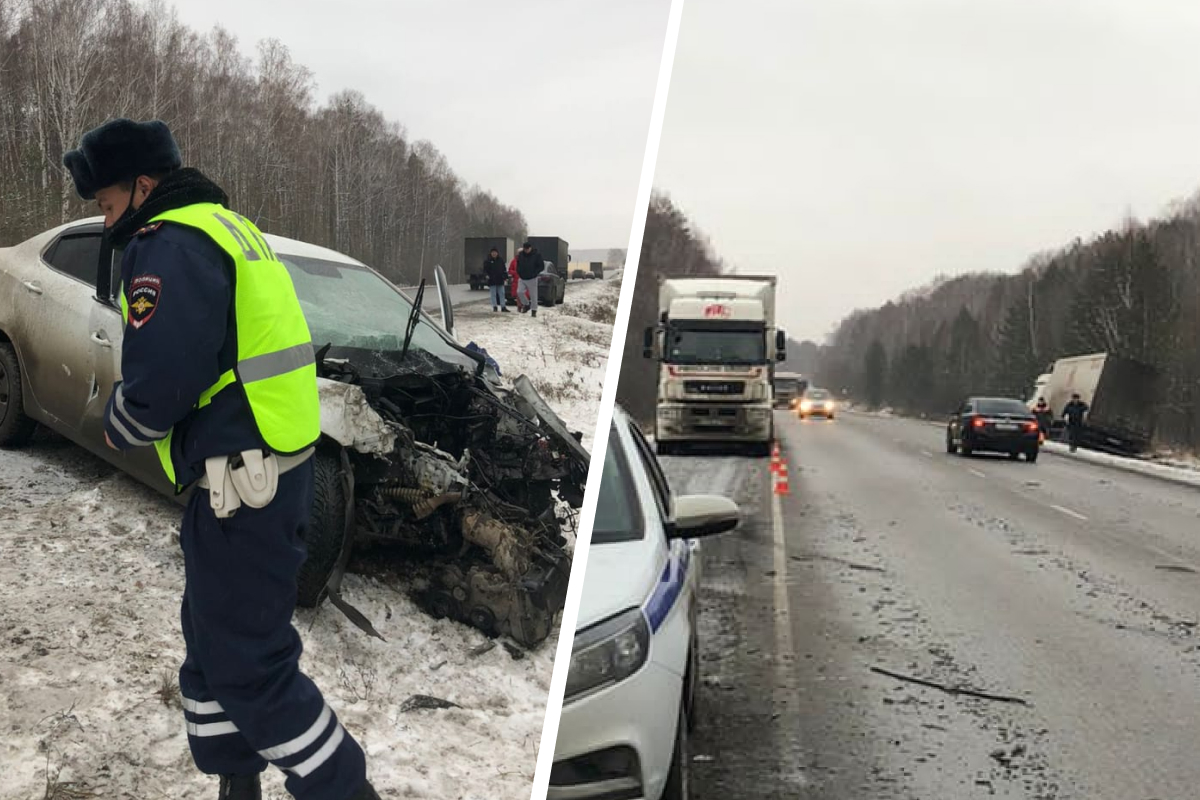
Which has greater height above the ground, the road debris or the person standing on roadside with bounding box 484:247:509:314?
the person standing on roadside with bounding box 484:247:509:314

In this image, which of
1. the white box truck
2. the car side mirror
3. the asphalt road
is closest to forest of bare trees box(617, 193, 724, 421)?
the car side mirror

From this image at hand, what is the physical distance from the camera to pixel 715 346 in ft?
53.4

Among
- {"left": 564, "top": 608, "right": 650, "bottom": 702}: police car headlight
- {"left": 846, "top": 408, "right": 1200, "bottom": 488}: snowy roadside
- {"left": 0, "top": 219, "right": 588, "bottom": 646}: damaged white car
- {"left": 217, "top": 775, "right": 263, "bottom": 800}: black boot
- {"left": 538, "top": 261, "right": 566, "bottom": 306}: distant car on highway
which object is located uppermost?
{"left": 538, "top": 261, "right": 566, "bottom": 306}: distant car on highway

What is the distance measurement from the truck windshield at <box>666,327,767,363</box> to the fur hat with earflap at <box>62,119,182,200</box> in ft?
46.6

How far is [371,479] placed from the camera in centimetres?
251

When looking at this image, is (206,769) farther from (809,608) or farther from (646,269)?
A: (809,608)

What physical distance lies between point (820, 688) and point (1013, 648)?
124 centimetres

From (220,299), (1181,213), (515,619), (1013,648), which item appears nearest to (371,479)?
(515,619)

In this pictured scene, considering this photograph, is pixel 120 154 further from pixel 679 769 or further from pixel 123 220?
pixel 679 769

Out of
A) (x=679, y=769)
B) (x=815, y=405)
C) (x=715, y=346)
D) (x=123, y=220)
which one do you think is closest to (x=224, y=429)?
(x=123, y=220)

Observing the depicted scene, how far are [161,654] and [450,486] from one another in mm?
694

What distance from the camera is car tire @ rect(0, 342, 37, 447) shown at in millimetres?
2543

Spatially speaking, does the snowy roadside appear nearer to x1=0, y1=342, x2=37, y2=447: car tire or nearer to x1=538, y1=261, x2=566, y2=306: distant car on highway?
x1=538, y1=261, x2=566, y2=306: distant car on highway

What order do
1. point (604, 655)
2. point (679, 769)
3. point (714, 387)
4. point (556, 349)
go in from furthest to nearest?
point (714, 387) → point (679, 769) → point (556, 349) → point (604, 655)
